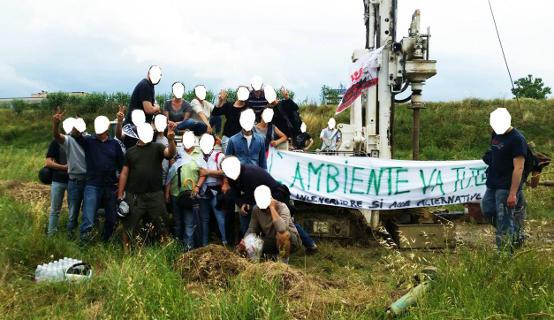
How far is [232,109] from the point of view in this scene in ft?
26.2

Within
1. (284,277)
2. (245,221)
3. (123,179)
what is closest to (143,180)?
(123,179)

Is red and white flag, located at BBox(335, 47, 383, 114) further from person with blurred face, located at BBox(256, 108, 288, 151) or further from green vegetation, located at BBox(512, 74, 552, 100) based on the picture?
green vegetation, located at BBox(512, 74, 552, 100)

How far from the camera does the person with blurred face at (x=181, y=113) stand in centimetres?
766

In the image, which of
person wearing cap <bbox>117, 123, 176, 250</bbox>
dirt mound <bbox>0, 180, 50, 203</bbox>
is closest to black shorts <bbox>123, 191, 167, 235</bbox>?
person wearing cap <bbox>117, 123, 176, 250</bbox>

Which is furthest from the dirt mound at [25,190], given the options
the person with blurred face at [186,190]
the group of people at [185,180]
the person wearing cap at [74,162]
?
the person with blurred face at [186,190]

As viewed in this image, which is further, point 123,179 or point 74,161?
point 74,161

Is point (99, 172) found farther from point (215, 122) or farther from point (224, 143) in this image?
point (215, 122)

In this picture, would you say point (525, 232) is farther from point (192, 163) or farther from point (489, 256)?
point (192, 163)

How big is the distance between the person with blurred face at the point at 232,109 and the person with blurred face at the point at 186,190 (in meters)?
0.99

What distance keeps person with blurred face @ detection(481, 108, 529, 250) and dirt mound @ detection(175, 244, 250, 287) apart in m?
3.01

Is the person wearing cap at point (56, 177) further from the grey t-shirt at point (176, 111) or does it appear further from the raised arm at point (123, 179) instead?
the grey t-shirt at point (176, 111)

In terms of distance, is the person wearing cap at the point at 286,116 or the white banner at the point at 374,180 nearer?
the white banner at the point at 374,180

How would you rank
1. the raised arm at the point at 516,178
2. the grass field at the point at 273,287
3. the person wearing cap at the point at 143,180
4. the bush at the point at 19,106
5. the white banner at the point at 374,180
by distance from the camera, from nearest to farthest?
1. the grass field at the point at 273,287
2. the raised arm at the point at 516,178
3. the person wearing cap at the point at 143,180
4. the white banner at the point at 374,180
5. the bush at the point at 19,106

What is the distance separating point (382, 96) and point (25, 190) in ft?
25.0
